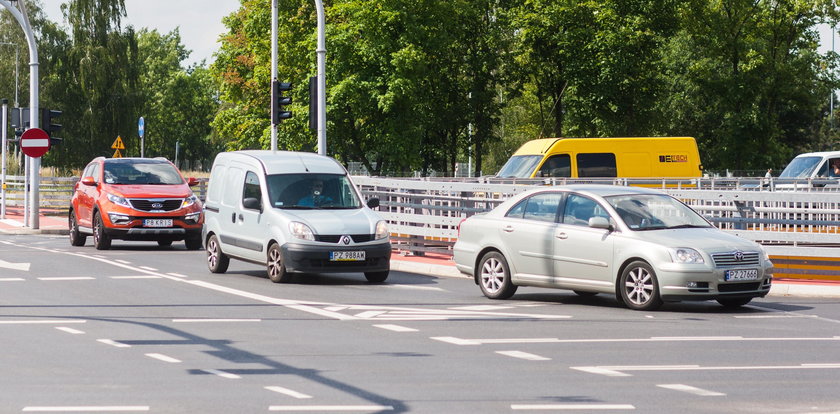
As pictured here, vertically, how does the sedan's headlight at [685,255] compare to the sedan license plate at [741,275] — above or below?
above

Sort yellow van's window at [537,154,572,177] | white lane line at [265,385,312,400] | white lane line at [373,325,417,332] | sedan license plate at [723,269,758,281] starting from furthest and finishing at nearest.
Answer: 1. yellow van's window at [537,154,572,177]
2. sedan license plate at [723,269,758,281]
3. white lane line at [373,325,417,332]
4. white lane line at [265,385,312,400]

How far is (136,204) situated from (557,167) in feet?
43.1

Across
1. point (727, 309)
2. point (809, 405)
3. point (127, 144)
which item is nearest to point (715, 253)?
point (727, 309)

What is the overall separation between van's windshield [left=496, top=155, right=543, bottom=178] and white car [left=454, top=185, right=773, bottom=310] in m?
17.7

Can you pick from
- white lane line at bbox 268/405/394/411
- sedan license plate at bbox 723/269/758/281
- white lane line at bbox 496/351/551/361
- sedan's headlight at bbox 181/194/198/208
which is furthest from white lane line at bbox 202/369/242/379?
sedan's headlight at bbox 181/194/198/208

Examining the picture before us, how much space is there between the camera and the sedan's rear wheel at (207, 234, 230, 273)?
63.5 ft

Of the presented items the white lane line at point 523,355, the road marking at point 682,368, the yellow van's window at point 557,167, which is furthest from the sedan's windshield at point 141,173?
the road marking at point 682,368

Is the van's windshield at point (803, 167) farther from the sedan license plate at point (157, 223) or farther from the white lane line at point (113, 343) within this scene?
the white lane line at point (113, 343)

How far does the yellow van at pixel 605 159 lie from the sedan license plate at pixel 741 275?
1961 centimetres

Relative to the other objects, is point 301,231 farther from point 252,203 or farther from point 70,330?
point 70,330

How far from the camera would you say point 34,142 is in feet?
104

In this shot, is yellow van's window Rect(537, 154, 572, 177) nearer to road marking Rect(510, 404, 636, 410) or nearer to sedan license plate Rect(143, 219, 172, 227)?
sedan license plate Rect(143, 219, 172, 227)

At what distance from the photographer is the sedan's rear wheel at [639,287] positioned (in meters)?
14.0

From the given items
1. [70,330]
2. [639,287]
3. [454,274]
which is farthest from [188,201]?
[70,330]
